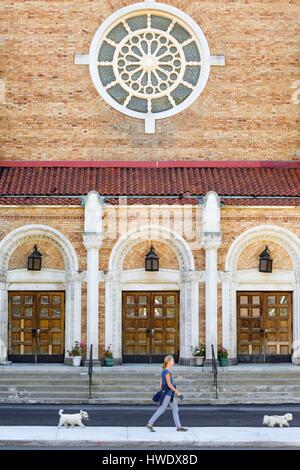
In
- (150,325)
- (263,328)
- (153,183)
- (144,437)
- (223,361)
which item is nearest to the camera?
(144,437)

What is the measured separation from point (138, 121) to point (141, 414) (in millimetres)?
11553

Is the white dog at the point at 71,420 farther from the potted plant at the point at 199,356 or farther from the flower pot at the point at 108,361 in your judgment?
the potted plant at the point at 199,356

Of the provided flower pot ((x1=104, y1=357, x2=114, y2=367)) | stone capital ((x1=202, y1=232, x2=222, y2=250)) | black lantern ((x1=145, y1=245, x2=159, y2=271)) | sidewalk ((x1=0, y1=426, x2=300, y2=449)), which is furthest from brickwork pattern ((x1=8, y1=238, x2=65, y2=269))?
sidewalk ((x1=0, y1=426, x2=300, y2=449))

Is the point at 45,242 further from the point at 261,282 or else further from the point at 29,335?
the point at 261,282

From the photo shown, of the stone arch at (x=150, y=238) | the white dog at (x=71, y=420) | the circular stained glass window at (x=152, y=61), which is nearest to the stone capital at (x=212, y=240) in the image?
the stone arch at (x=150, y=238)

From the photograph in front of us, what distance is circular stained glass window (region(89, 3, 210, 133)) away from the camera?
29.6 m

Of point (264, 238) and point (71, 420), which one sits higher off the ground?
point (264, 238)

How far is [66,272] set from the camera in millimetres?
Result: 26844

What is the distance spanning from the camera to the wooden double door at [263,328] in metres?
27.3

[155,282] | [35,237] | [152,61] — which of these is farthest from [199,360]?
[152,61]

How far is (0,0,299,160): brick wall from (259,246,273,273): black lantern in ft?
13.3

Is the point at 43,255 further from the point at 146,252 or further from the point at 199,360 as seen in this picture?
the point at 199,360

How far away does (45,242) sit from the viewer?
26828 millimetres
